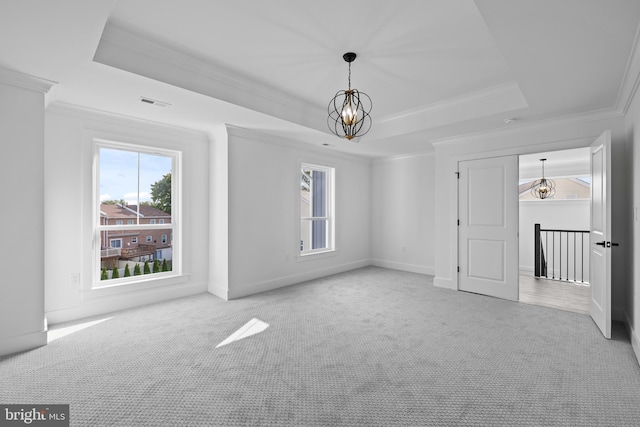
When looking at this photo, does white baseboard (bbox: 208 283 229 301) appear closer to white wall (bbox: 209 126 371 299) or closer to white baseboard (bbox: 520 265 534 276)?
white wall (bbox: 209 126 371 299)

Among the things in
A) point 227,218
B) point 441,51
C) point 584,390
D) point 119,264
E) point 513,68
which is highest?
point 441,51

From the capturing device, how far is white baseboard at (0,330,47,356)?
262 centimetres

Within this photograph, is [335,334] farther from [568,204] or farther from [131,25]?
[568,204]

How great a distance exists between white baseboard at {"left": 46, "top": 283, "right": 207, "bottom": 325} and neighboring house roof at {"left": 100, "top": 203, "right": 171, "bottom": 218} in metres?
1.00

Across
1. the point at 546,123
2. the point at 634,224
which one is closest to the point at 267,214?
the point at 546,123

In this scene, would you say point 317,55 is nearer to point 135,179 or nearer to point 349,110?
point 349,110

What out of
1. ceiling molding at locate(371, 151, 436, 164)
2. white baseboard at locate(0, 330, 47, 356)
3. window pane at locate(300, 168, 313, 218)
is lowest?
white baseboard at locate(0, 330, 47, 356)

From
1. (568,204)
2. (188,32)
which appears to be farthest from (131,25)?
(568,204)

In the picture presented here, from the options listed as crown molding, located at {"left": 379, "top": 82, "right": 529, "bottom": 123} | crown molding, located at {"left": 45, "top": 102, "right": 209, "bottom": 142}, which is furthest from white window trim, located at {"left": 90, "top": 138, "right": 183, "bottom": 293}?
crown molding, located at {"left": 379, "top": 82, "right": 529, "bottom": 123}

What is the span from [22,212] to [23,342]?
1.15 meters

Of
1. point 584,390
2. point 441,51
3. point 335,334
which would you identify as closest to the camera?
point 584,390

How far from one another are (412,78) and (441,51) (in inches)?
22.7

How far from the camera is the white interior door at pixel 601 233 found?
9.80ft

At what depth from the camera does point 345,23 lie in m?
2.39
